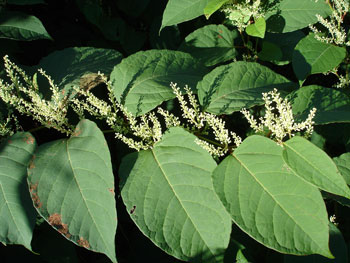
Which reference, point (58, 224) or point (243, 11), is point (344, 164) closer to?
point (243, 11)

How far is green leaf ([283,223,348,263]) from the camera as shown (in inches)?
66.4

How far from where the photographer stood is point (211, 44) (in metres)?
2.36

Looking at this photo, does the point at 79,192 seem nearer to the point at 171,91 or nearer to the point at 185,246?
the point at 185,246

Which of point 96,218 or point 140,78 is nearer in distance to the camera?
point 96,218

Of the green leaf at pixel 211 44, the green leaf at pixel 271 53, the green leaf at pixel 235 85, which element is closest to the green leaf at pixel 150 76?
the green leaf at pixel 235 85

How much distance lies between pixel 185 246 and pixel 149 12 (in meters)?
2.19

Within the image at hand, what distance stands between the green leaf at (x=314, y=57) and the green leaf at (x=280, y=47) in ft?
0.72

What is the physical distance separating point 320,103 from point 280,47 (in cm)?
83

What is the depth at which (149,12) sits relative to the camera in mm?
3068

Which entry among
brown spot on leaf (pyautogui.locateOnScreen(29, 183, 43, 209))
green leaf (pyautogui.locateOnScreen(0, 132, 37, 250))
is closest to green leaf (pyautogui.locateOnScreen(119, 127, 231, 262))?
brown spot on leaf (pyautogui.locateOnScreen(29, 183, 43, 209))

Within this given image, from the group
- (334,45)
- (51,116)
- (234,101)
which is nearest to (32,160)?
(51,116)

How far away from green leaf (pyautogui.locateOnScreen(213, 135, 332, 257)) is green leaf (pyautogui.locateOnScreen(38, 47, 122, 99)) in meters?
0.96

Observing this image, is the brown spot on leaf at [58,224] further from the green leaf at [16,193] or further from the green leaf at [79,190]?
the green leaf at [16,193]

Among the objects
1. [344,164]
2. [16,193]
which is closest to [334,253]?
[344,164]
